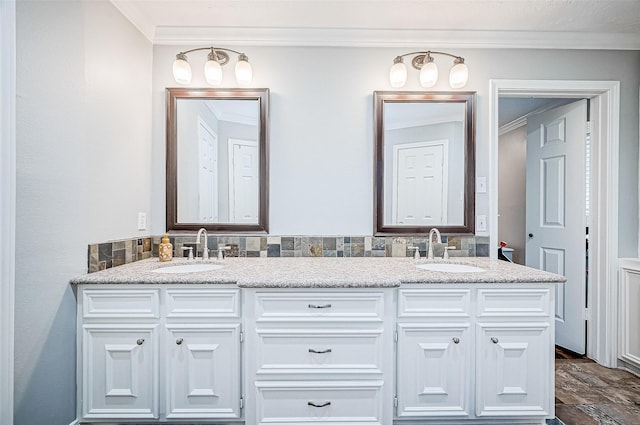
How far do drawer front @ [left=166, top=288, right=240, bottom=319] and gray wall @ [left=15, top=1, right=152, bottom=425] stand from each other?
0.49 metres

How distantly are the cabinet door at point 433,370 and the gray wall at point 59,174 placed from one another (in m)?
1.62

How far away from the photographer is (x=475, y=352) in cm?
152

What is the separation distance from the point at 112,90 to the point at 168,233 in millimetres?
907

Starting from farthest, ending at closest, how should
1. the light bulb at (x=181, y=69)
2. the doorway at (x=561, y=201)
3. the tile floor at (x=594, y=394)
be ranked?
the doorway at (x=561, y=201), the light bulb at (x=181, y=69), the tile floor at (x=594, y=394)

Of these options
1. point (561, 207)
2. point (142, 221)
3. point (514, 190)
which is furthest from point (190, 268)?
point (514, 190)

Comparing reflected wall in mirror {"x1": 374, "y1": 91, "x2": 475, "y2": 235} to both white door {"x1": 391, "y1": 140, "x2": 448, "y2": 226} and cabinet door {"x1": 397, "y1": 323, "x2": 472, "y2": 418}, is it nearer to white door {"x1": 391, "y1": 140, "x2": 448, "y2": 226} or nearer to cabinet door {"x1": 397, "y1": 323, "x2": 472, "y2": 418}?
white door {"x1": 391, "y1": 140, "x2": 448, "y2": 226}

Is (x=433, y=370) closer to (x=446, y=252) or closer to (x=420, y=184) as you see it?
(x=446, y=252)

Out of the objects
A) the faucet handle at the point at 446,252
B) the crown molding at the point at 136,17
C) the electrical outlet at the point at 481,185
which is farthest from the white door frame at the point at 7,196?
the electrical outlet at the point at 481,185

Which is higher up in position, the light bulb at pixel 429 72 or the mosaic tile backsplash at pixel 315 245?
the light bulb at pixel 429 72

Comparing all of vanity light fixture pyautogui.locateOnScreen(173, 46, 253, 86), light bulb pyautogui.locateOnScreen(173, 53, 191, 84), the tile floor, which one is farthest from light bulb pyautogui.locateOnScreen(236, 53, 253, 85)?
the tile floor

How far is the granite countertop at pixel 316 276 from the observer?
4.81 ft

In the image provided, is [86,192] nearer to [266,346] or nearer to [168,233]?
[168,233]

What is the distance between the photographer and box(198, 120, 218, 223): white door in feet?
6.81

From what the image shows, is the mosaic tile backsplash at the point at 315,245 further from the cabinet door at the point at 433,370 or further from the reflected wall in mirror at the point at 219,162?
the cabinet door at the point at 433,370
